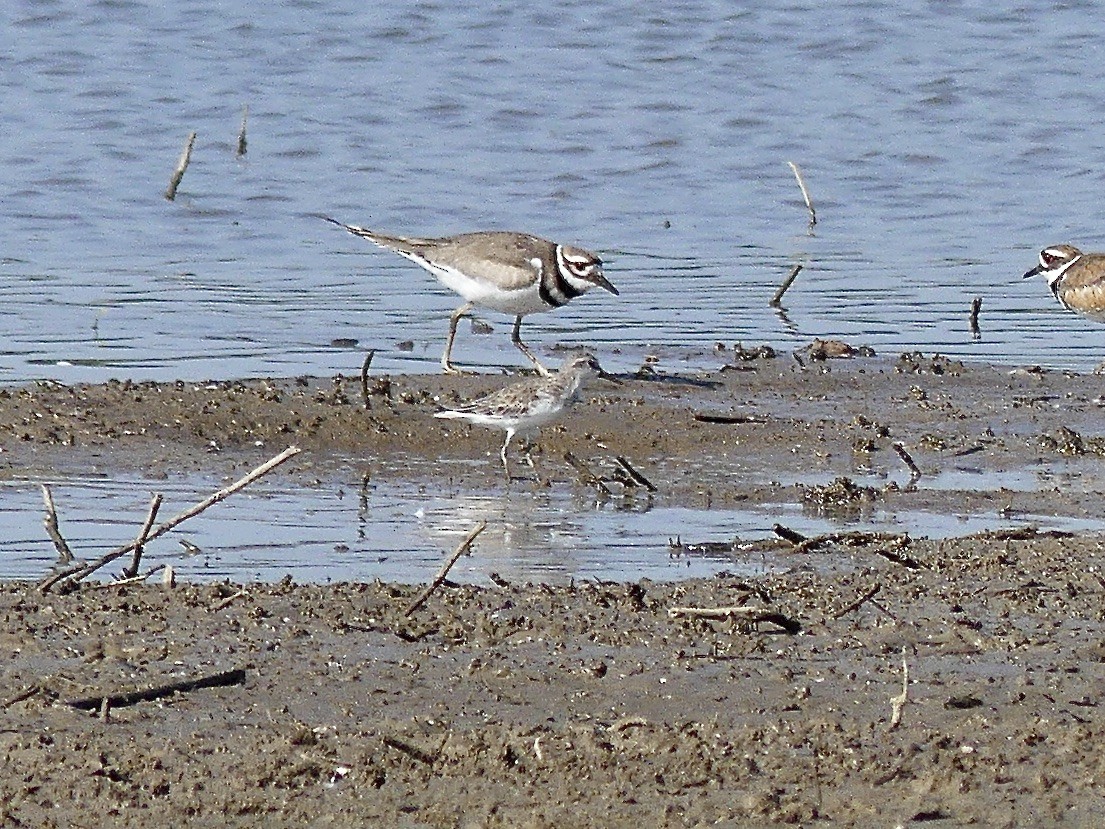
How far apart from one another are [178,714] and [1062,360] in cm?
803

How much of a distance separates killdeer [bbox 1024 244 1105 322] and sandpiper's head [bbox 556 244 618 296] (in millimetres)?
2988

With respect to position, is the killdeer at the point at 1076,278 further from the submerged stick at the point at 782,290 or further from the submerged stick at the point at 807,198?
the submerged stick at the point at 807,198

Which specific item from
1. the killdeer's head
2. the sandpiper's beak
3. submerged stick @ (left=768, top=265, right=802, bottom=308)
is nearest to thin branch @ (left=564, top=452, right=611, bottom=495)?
the sandpiper's beak

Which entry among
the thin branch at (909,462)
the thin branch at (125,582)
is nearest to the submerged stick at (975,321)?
the thin branch at (909,462)

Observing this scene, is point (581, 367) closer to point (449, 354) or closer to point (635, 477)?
point (635, 477)

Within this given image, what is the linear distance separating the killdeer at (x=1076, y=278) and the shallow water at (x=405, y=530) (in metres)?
4.47

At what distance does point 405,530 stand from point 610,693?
2574 mm

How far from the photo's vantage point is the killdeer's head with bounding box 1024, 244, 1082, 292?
499 inches

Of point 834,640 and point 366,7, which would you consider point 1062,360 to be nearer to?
point 834,640

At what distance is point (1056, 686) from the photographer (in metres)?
5.54

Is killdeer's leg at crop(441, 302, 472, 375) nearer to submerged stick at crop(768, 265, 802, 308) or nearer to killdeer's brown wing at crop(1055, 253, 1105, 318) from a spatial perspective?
submerged stick at crop(768, 265, 802, 308)

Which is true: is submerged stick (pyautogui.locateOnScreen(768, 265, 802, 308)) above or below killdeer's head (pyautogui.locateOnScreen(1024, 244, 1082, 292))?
below

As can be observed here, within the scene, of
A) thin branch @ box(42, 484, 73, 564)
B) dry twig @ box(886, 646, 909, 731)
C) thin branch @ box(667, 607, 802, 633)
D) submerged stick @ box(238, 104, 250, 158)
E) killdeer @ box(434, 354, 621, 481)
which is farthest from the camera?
submerged stick @ box(238, 104, 250, 158)

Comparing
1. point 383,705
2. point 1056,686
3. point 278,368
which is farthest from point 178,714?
point 278,368
